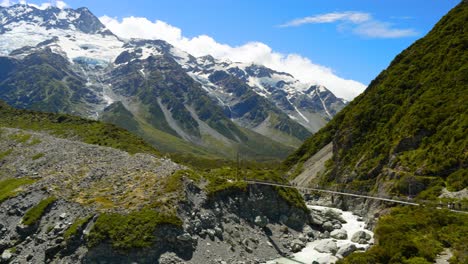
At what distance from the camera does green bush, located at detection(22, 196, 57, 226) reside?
227 feet

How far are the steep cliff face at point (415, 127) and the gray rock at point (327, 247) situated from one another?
2542 centimetres

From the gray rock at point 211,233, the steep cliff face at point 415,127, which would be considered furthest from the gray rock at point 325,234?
the gray rock at point 211,233

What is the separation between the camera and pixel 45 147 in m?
106

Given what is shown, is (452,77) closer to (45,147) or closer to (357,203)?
(357,203)

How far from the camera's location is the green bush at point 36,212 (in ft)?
227

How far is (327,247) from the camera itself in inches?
2847

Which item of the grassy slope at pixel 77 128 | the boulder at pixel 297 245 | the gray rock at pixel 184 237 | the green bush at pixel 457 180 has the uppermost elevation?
the green bush at pixel 457 180

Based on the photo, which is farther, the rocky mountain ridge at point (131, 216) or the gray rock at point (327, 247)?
the gray rock at point (327, 247)

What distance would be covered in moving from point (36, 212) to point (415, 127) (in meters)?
88.0

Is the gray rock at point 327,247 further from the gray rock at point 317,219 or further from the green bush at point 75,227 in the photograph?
the green bush at point 75,227

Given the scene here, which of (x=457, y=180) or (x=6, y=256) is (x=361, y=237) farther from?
(x=6, y=256)

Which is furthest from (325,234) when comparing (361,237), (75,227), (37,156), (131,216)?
(37,156)

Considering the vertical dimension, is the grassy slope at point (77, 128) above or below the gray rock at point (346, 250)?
above

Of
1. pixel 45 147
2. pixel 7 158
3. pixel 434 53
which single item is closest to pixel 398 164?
pixel 434 53
